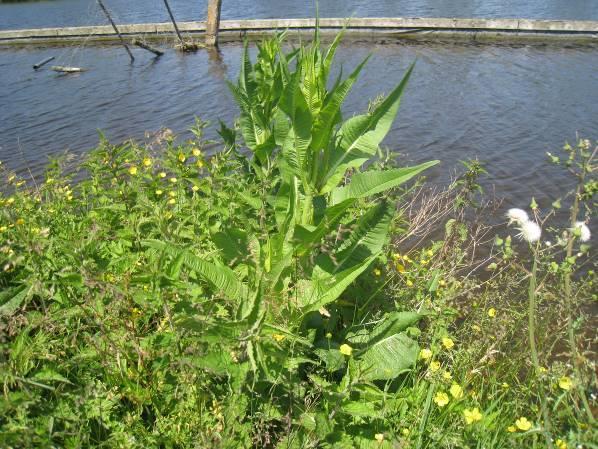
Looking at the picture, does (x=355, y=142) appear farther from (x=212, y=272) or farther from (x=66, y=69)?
(x=66, y=69)

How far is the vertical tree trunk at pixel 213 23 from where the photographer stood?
15.3m

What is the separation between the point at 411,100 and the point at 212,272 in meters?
8.06

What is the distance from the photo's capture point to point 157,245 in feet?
7.06

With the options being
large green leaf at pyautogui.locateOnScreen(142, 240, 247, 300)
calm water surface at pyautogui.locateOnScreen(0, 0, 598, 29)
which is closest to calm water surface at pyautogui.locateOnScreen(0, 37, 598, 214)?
large green leaf at pyautogui.locateOnScreen(142, 240, 247, 300)

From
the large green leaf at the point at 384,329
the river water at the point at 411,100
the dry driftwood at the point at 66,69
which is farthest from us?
the dry driftwood at the point at 66,69

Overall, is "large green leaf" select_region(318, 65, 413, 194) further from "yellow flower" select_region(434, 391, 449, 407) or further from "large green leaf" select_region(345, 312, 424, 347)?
"yellow flower" select_region(434, 391, 449, 407)

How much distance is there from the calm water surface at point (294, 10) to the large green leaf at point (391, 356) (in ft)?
49.3

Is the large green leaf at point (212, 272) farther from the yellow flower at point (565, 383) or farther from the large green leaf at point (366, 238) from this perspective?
the yellow flower at point (565, 383)

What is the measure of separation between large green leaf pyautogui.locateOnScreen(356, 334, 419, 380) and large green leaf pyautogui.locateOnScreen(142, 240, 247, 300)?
73cm

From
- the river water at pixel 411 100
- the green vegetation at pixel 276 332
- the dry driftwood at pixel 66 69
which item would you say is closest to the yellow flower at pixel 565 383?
the green vegetation at pixel 276 332


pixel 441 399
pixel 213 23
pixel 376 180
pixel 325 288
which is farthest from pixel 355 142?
pixel 213 23

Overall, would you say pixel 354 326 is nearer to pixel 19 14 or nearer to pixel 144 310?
pixel 144 310

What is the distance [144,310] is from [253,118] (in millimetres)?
1237

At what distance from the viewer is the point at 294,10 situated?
20344 millimetres
